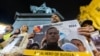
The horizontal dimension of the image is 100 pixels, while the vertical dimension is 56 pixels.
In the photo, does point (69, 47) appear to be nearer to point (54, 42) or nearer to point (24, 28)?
point (54, 42)

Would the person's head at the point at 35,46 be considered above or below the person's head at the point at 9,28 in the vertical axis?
below

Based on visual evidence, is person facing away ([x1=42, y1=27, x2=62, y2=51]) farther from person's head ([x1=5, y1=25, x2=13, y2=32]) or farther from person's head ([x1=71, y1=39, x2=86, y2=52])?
person's head ([x1=5, y1=25, x2=13, y2=32])

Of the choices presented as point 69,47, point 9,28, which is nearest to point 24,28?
point 9,28

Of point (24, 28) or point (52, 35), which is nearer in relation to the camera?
point (52, 35)

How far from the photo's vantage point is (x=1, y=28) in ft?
3.33

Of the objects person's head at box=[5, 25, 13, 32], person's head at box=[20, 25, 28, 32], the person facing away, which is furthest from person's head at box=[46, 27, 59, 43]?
person's head at box=[5, 25, 13, 32]

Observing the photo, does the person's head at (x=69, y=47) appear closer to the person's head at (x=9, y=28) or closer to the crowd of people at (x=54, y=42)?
the crowd of people at (x=54, y=42)

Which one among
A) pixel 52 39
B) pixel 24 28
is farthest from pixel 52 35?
pixel 24 28

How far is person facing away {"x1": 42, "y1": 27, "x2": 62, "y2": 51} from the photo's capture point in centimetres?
75

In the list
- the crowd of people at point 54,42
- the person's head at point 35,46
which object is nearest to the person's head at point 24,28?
the crowd of people at point 54,42

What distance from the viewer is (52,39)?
0.77m

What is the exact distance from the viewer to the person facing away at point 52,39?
29.5 inches

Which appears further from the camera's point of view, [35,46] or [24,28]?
[24,28]

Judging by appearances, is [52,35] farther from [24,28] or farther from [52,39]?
[24,28]
